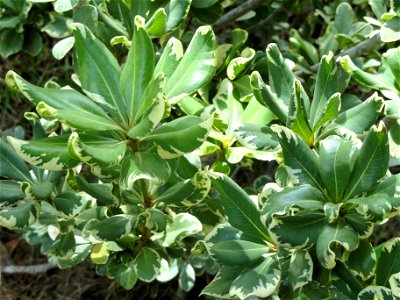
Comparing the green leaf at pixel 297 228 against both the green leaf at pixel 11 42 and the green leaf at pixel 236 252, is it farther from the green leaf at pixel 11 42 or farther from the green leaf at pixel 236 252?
the green leaf at pixel 11 42

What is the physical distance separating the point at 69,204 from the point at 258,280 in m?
0.42

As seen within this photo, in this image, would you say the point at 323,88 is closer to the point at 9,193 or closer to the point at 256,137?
the point at 256,137

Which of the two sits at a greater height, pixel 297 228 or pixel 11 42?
pixel 297 228

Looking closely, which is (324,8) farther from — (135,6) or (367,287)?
(367,287)

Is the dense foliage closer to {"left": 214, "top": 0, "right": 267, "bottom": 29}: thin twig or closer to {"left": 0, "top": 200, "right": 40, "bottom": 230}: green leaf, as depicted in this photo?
{"left": 0, "top": 200, "right": 40, "bottom": 230}: green leaf

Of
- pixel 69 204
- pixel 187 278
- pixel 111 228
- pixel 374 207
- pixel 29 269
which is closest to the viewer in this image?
pixel 374 207

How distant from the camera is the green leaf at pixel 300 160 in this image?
84 centimetres

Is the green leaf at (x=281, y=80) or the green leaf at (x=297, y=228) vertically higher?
the green leaf at (x=281, y=80)

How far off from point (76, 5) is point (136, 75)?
1.09 feet

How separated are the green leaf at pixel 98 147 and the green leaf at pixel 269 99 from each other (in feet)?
0.77

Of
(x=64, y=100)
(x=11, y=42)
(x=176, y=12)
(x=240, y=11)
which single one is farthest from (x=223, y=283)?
(x=11, y=42)

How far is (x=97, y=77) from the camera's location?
0.90 meters

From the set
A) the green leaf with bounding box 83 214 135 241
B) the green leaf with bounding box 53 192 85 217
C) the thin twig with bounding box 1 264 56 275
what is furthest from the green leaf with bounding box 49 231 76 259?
the thin twig with bounding box 1 264 56 275

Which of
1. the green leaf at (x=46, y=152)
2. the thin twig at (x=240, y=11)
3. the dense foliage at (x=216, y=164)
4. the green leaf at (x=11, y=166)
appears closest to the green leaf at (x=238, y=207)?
the dense foliage at (x=216, y=164)
